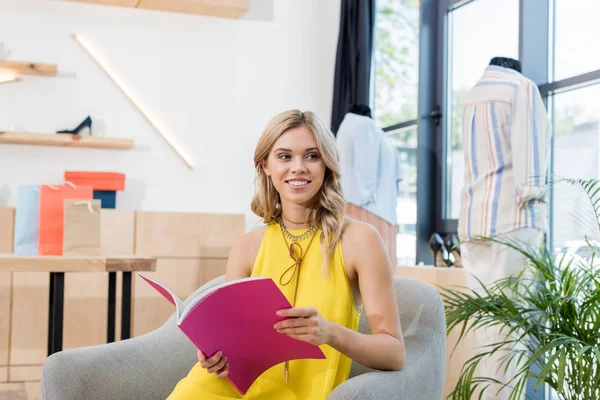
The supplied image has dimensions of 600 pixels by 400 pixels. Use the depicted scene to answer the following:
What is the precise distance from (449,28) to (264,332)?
3419 millimetres

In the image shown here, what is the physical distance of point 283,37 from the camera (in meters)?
5.31

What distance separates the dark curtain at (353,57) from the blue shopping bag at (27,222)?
2.45m

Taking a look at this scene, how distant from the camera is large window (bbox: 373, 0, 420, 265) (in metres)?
4.61

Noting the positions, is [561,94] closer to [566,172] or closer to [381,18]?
[566,172]

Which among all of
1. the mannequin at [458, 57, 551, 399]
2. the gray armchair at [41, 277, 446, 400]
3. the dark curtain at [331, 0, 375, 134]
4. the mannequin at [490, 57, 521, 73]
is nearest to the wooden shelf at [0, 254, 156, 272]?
the gray armchair at [41, 277, 446, 400]

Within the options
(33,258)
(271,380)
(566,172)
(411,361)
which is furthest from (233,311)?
(566,172)

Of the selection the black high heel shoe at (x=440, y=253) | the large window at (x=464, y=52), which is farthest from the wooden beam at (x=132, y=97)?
the black high heel shoe at (x=440, y=253)

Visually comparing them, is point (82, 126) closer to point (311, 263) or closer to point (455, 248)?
point (455, 248)

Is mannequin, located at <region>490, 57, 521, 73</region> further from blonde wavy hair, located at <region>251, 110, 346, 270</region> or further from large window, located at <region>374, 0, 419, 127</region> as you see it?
blonde wavy hair, located at <region>251, 110, 346, 270</region>

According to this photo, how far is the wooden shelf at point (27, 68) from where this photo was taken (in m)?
4.45

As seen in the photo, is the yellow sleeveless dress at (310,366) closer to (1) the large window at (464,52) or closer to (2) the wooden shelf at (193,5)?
(1) the large window at (464,52)

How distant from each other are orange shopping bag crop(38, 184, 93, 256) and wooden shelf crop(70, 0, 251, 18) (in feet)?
7.41

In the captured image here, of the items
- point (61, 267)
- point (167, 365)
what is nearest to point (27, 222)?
point (61, 267)

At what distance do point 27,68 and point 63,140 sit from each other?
51cm
